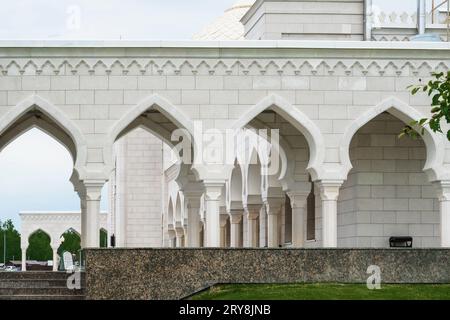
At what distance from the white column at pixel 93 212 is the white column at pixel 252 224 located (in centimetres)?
1092

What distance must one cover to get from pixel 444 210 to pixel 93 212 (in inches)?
281

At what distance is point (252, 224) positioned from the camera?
3978cm

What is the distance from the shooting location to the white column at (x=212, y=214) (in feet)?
93.6

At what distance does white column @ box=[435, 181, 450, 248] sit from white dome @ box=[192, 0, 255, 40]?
15272 mm

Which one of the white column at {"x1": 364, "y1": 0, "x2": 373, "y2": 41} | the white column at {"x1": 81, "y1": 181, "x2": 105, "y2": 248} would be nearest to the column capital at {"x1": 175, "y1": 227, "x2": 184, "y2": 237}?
the white column at {"x1": 364, "y1": 0, "x2": 373, "y2": 41}

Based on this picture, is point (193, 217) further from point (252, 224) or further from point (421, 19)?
point (421, 19)

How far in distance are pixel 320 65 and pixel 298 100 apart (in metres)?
0.88

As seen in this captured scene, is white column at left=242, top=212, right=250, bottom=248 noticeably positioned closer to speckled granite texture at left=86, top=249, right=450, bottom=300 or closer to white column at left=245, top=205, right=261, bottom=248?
white column at left=245, top=205, right=261, bottom=248

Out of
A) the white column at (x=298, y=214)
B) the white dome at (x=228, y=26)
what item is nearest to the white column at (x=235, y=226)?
the white dome at (x=228, y=26)

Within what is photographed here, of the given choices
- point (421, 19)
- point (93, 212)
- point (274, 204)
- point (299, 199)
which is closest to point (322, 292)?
point (93, 212)

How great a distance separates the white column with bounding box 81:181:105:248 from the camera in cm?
2830

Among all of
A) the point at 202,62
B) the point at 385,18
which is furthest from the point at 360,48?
the point at 385,18

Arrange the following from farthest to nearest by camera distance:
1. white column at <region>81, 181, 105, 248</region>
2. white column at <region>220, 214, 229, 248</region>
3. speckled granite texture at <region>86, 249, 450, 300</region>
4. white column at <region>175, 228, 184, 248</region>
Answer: white column at <region>175, 228, 184, 248</region>, white column at <region>220, 214, 229, 248</region>, white column at <region>81, 181, 105, 248</region>, speckled granite texture at <region>86, 249, 450, 300</region>

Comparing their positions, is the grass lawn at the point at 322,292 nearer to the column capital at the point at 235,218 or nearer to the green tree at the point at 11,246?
the column capital at the point at 235,218
